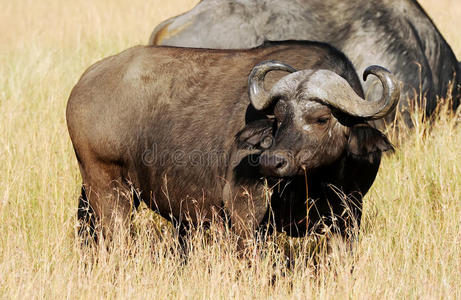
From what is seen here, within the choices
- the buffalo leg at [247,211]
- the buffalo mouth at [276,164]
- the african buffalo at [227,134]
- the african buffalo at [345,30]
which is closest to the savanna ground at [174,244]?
the buffalo leg at [247,211]

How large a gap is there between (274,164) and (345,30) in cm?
389

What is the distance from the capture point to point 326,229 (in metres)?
4.67

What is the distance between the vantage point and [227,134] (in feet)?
16.6

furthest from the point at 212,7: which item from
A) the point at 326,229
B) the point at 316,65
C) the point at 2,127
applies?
the point at 326,229

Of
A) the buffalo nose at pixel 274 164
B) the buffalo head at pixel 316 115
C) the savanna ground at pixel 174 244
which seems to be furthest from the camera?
the buffalo head at pixel 316 115

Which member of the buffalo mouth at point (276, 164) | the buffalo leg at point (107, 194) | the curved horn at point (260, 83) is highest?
the curved horn at point (260, 83)

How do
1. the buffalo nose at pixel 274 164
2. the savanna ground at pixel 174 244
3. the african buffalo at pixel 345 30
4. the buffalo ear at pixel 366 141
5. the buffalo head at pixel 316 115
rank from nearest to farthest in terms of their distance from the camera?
the savanna ground at pixel 174 244
the buffalo nose at pixel 274 164
the buffalo head at pixel 316 115
the buffalo ear at pixel 366 141
the african buffalo at pixel 345 30

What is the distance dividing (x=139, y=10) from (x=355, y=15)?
250 inches

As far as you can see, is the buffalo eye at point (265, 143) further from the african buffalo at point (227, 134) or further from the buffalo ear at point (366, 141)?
the buffalo ear at point (366, 141)

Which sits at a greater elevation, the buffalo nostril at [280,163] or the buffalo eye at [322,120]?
the buffalo eye at [322,120]

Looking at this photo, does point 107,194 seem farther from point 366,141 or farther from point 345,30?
point 345,30

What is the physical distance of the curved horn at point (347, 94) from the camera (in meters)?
4.48

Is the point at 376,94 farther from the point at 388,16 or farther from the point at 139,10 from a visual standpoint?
the point at 139,10

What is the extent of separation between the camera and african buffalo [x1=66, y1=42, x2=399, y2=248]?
455 centimetres
